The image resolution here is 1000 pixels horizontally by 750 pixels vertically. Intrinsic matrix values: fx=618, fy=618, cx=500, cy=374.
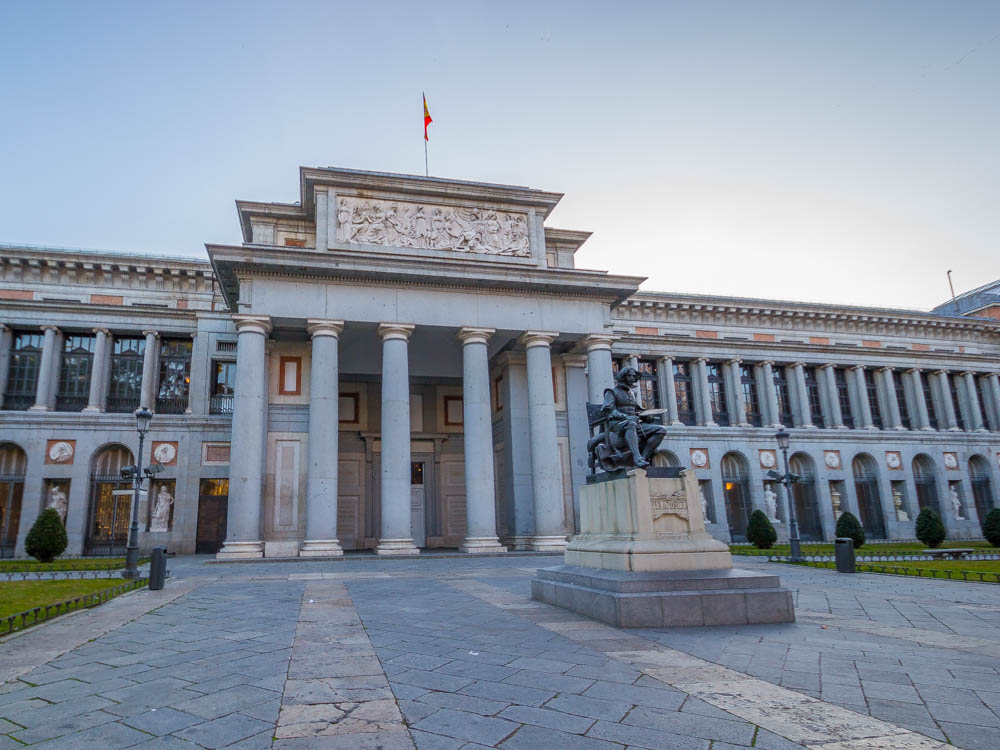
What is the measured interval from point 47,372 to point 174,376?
5.55 m

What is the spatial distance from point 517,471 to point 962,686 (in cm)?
2303

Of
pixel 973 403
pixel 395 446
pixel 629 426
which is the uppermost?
pixel 973 403

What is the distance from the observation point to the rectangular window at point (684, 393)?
4034 centimetres

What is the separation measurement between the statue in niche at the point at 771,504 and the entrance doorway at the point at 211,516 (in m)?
31.3

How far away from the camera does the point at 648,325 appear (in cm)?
4053

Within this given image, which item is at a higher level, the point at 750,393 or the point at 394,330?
the point at 394,330

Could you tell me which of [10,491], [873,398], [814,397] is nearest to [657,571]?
[10,491]

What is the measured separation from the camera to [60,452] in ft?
96.9

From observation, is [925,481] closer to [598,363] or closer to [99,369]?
[598,363]

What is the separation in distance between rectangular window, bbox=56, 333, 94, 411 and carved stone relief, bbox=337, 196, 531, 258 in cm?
1635

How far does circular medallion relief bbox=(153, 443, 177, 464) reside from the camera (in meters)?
30.3

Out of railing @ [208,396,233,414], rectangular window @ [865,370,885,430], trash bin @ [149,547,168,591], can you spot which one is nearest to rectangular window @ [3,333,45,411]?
railing @ [208,396,233,414]

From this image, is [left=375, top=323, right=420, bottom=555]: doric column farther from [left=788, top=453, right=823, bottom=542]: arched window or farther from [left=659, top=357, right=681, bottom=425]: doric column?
[left=788, top=453, right=823, bottom=542]: arched window

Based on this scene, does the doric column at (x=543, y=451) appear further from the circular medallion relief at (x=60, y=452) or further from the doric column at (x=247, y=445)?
the circular medallion relief at (x=60, y=452)
